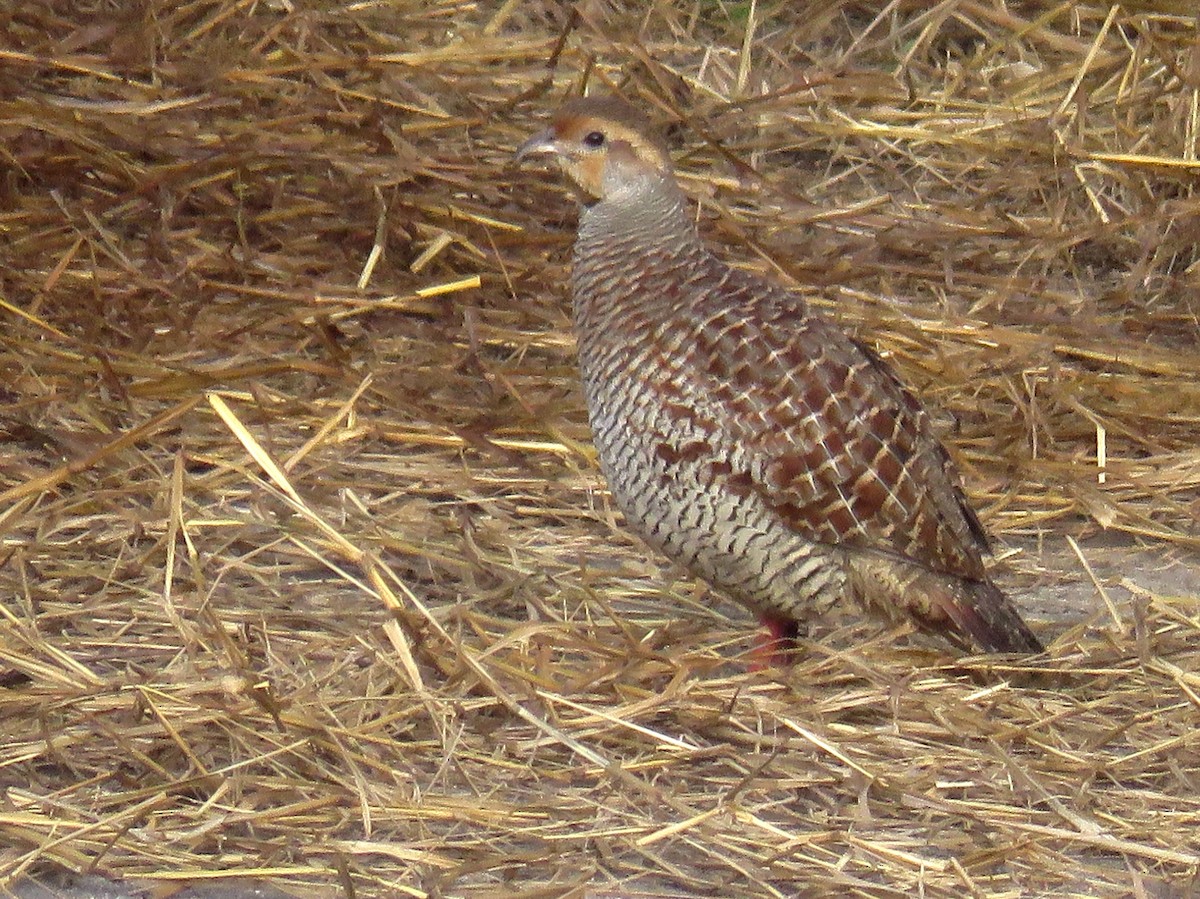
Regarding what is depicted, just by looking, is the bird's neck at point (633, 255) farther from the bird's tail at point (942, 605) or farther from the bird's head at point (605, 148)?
the bird's tail at point (942, 605)

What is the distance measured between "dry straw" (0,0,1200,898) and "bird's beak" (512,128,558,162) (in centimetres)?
67

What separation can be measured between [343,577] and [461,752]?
721mm

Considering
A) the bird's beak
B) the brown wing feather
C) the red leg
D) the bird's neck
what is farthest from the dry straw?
the bird's beak

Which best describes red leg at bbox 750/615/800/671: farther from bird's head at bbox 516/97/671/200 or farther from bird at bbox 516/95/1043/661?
bird's head at bbox 516/97/671/200

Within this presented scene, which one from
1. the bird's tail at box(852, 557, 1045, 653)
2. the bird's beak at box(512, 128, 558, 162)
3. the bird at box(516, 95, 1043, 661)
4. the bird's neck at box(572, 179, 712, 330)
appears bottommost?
the bird's tail at box(852, 557, 1045, 653)

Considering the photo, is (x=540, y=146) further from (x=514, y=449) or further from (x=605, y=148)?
(x=514, y=449)

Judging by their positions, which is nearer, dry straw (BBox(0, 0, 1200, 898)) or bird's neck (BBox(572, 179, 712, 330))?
dry straw (BBox(0, 0, 1200, 898))

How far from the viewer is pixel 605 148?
13.3 ft

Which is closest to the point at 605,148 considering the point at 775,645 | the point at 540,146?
the point at 540,146

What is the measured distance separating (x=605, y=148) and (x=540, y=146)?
0.41 feet

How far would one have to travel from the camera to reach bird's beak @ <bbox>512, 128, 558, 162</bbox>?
406 cm

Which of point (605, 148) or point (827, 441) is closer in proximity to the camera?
point (827, 441)

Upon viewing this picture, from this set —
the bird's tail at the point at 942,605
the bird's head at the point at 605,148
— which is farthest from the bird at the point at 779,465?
the bird's head at the point at 605,148

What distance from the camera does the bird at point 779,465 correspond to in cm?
367
